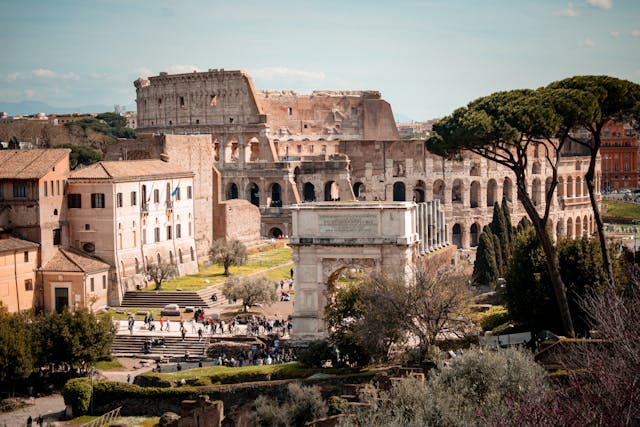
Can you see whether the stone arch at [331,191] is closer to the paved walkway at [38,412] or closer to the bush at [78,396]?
the paved walkway at [38,412]

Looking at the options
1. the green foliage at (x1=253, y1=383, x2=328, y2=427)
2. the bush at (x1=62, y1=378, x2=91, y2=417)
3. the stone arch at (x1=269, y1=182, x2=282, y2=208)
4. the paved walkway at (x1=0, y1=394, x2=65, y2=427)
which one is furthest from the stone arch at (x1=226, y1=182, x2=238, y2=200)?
the green foliage at (x1=253, y1=383, x2=328, y2=427)

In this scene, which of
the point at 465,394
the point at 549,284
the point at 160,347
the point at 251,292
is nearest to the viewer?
the point at 465,394

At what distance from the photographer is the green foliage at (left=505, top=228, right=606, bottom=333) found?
3606 centimetres

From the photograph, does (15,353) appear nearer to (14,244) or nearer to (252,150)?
(14,244)

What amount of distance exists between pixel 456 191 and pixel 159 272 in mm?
43777

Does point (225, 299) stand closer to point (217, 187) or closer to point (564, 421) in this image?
point (217, 187)

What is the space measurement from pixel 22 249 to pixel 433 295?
1715 cm

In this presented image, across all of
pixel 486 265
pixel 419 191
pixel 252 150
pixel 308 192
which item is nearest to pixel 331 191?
A: pixel 308 192

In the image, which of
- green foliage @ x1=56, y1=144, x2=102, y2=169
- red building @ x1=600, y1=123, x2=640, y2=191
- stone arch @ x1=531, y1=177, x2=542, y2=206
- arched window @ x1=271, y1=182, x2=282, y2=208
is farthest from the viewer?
red building @ x1=600, y1=123, x2=640, y2=191

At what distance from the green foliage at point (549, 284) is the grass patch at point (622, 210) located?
5717 cm

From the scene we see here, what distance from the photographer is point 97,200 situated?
47500mm

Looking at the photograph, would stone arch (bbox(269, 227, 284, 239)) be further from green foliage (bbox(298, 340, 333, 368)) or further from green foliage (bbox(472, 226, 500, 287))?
green foliage (bbox(298, 340, 333, 368))

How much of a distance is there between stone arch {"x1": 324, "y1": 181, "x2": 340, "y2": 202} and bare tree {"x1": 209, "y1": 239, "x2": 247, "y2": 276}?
28.0m

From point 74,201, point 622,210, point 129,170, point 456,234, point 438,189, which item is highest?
point 129,170
